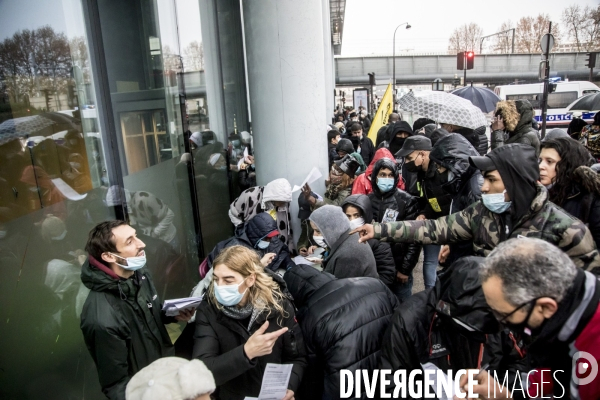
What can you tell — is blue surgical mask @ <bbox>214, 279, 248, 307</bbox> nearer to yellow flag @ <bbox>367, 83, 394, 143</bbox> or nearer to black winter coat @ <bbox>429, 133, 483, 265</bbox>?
black winter coat @ <bbox>429, 133, 483, 265</bbox>

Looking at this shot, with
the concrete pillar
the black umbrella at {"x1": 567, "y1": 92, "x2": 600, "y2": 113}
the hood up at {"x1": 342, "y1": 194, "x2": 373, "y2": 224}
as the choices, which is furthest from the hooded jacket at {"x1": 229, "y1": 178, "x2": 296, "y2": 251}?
the black umbrella at {"x1": 567, "y1": 92, "x2": 600, "y2": 113}

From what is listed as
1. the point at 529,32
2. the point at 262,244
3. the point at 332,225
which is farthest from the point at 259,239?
the point at 529,32

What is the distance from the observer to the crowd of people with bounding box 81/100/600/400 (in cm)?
153

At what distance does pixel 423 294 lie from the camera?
2150 mm

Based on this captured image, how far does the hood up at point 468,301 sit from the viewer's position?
1807 mm

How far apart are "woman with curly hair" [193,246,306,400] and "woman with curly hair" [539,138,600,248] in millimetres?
2299

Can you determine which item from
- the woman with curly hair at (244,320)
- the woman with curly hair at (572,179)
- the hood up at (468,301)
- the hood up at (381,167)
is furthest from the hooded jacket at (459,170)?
the woman with curly hair at (244,320)

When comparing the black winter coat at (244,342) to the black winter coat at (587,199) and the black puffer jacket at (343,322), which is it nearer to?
the black puffer jacket at (343,322)

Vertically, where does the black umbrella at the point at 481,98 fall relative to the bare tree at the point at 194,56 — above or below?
below

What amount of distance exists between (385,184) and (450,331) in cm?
220

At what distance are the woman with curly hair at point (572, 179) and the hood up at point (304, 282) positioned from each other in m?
1.98

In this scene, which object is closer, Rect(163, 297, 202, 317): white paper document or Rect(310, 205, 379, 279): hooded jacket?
Rect(163, 297, 202, 317): white paper document

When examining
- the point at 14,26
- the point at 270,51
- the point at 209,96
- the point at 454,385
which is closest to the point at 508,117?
the point at 270,51

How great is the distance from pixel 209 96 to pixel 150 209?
2.32m
